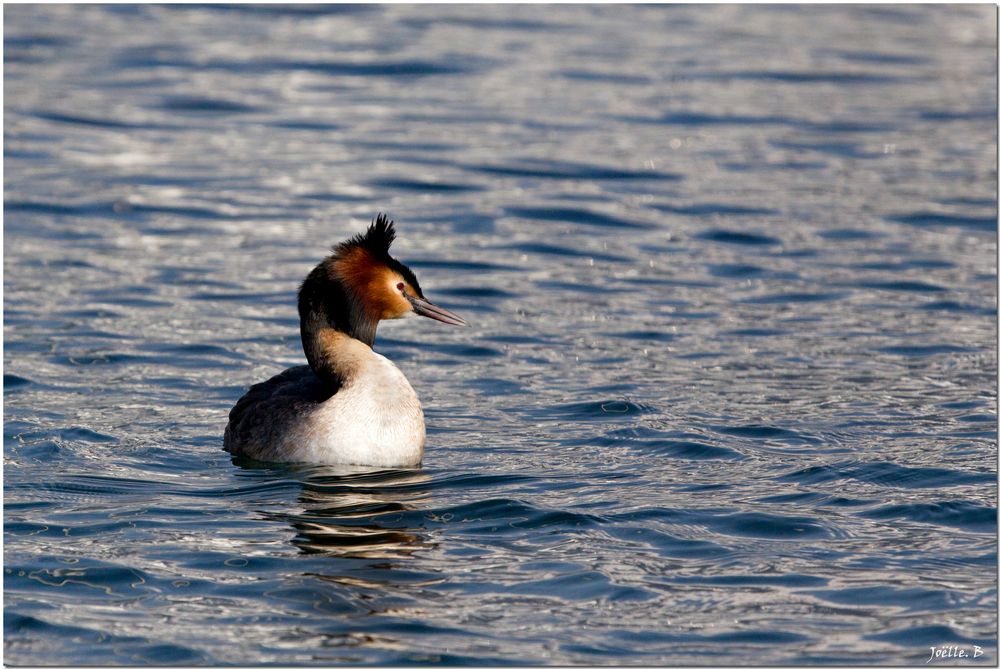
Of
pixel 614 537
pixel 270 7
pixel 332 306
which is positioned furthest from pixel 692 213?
pixel 270 7

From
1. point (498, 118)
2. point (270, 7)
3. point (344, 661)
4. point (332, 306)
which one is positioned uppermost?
point (270, 7)

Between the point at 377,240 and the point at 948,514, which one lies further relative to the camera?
the point at 377,240

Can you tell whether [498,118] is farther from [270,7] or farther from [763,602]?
[763,602]

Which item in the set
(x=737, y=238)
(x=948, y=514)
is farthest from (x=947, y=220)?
(x=948, y=514)

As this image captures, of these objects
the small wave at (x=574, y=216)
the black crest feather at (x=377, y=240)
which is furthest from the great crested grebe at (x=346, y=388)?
the small wave at (x=574, y=216)

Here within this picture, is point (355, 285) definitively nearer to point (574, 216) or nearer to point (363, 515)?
point (363, 515)

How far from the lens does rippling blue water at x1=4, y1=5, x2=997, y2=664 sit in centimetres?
769

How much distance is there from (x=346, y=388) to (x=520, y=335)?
3.86m

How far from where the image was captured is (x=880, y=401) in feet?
37.1

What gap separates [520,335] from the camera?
527 inches

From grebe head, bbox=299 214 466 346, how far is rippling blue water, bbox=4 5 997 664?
1010 mm

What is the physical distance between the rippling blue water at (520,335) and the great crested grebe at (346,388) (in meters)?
0.22

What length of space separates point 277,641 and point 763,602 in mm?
2408

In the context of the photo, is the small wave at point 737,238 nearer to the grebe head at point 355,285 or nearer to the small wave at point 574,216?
the small wave at point 574,216
